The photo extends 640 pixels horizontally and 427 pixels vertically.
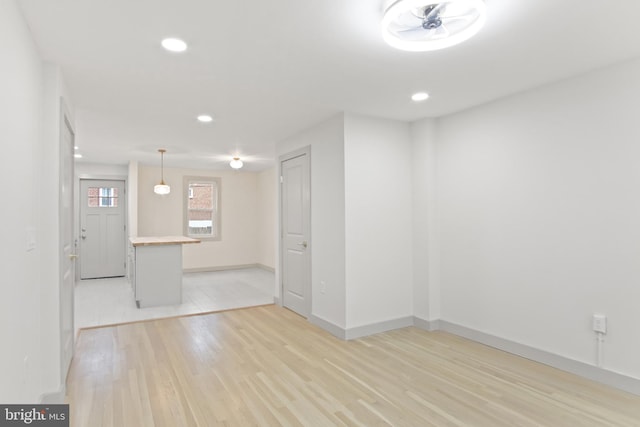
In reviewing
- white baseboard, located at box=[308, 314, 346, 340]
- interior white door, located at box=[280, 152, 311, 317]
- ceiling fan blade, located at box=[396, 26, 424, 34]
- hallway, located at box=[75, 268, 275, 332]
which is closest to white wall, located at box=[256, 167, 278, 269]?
hallway, located at box=[75, 268, 275, 332]

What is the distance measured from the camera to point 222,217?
8.36 m

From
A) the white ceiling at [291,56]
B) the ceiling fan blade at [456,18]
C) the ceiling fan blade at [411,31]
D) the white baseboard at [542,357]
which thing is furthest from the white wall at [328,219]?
the ceiling fan blade at [456,18]

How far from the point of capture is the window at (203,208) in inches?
320

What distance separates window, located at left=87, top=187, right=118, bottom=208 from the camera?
23.8 ft

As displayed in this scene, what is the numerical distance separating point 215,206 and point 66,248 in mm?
5480

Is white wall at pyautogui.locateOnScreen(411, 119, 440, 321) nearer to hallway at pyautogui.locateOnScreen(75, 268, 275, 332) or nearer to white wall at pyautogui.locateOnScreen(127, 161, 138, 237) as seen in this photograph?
hallway at pyautogui.locateOnScreen(75, 268, 275, 332)

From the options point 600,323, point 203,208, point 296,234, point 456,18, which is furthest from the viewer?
point 203,208

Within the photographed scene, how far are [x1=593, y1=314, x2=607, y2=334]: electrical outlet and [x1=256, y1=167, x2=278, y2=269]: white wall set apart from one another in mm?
6155

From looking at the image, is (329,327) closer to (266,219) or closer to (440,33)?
(440,33)

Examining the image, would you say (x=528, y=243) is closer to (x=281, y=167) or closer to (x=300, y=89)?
(x=300, y=89)

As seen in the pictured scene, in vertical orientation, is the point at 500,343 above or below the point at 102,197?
below

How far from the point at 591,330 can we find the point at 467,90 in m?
2.18

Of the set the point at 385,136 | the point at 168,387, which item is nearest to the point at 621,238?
the point at 385,136

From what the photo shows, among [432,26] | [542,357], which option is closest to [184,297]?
[542,357]
